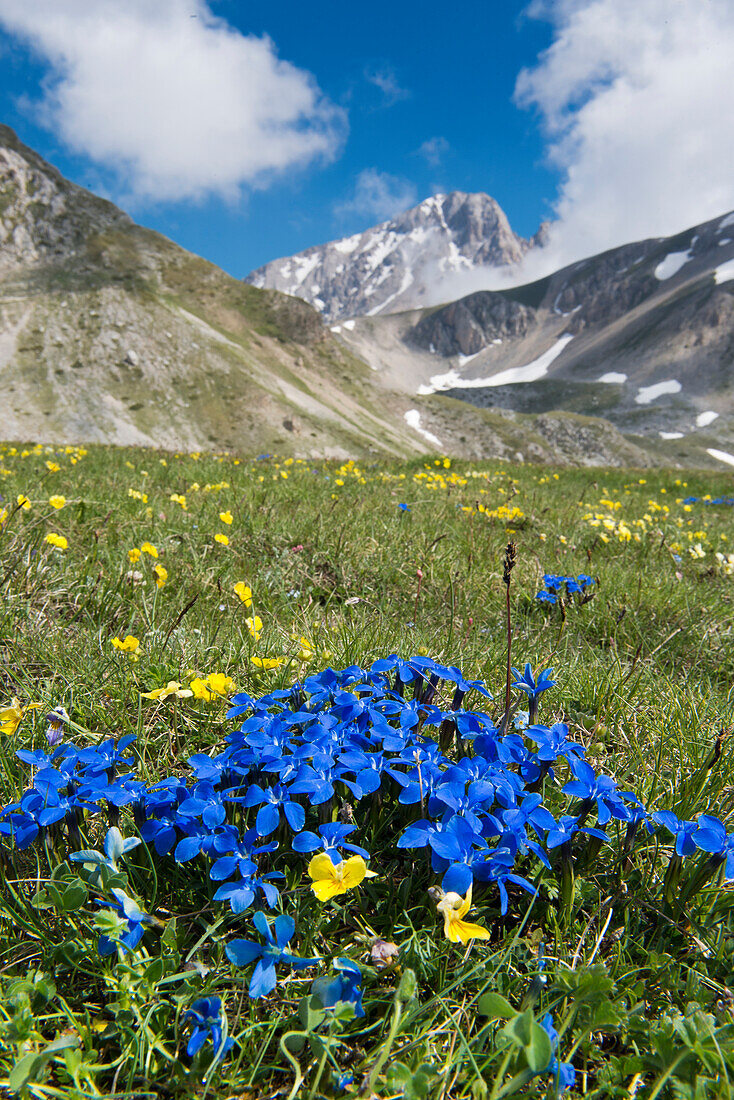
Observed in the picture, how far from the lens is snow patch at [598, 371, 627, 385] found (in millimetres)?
189000

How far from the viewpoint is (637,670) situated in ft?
11.0

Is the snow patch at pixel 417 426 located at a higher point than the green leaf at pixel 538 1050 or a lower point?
higher

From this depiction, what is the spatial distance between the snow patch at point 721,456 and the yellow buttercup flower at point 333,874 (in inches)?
6120

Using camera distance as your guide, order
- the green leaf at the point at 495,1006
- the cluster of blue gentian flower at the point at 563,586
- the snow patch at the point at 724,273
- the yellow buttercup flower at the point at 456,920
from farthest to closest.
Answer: the snow patch at the point at 724,273
the cluster of blue gentian flower at the point at 563,586
the yellow buttercup flower at the point at 456,920
the green leaf at the point at 495,1006

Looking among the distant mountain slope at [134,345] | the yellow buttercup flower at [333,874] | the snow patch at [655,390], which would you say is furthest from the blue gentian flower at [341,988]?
the snow patch at [655,390]

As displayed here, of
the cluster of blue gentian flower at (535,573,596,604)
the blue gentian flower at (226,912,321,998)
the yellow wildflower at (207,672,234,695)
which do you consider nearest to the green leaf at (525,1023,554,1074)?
the blue gentian flower at (226,912,321,998)

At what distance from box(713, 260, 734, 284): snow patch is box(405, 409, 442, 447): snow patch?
151899 mm

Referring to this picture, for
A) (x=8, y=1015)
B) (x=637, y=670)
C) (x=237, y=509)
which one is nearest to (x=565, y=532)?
(x=637, y=670)

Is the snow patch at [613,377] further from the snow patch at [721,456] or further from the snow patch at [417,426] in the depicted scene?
the snow patch at [417,426]

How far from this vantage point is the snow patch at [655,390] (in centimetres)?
16925

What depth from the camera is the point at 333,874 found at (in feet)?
4.48

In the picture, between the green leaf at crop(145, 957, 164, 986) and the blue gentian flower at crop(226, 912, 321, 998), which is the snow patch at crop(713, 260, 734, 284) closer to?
the blue gentian flower at crop(226, 912, 321, 998)

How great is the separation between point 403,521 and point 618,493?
6359mm

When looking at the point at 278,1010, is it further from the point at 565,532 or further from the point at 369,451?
the point at 369,451
